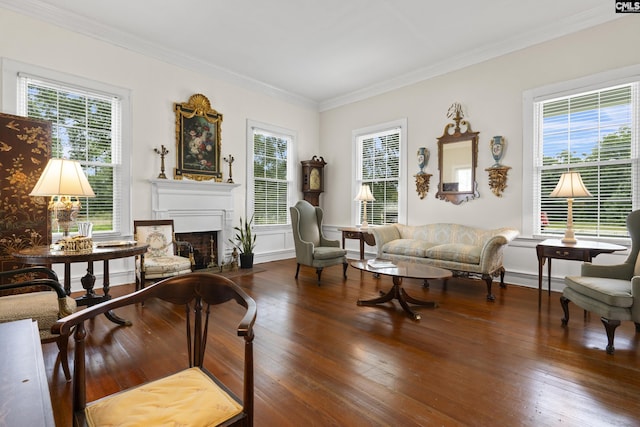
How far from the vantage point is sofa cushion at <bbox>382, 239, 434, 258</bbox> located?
14.4 ft

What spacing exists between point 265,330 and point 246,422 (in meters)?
1.82

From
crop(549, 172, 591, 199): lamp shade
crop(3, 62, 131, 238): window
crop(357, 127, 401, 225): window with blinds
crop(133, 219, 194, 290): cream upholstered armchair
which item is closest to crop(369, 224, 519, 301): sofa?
crop(357, 127, 401, 225): window with blinds

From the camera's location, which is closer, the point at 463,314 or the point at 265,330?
the point at 265,330

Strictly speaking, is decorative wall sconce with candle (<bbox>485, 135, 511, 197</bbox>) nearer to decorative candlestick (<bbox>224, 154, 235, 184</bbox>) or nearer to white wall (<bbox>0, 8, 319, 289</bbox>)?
white wall (<bbox>0, 8, 319, 289</bbox>)

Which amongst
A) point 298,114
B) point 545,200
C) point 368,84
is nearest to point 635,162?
point 545,200

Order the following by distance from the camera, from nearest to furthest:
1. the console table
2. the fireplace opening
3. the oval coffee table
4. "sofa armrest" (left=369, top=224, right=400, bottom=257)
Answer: the console table → the oval coffee table → "sofa armrest" (left=369, top=224, right=400, bottom=257) → the fireplace opening

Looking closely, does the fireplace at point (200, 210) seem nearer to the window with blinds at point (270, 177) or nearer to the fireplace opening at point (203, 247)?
the fireplace opening at point (203, 247)

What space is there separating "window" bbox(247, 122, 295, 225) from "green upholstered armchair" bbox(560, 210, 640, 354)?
4610mm

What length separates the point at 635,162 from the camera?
3549 mm

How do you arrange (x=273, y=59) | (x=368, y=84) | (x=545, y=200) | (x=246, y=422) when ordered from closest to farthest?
1. (x=246, y=422)
2. (x=545, y=200)
3. (x=273, y=59)
4. (x=368, y=84)

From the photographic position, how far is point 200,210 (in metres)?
4.98

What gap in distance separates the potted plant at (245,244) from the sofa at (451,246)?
6.81 ft

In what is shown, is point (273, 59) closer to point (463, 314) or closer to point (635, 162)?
point (463, 314)

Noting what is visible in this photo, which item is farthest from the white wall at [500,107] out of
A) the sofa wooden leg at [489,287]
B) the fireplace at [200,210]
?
the fireplace at [200,210]
